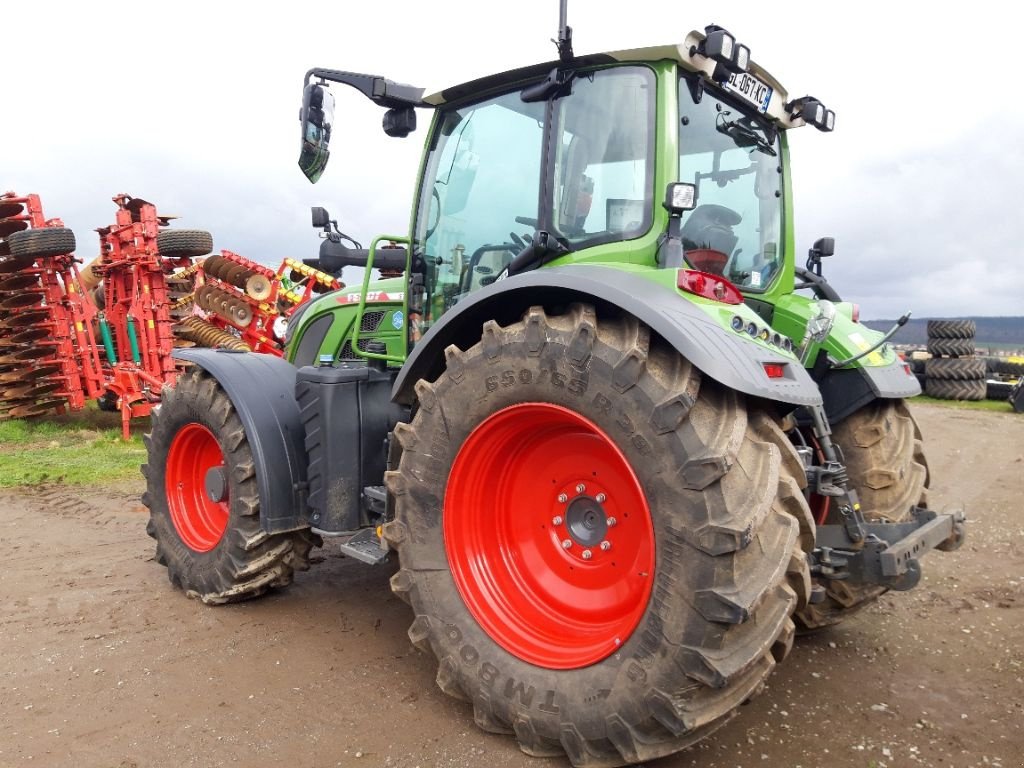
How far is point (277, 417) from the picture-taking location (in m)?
3.86

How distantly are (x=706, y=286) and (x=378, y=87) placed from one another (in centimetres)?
187

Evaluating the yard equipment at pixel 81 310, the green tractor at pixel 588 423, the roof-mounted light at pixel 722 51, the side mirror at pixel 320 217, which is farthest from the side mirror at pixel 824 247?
the yard equipment at pixel 81 310

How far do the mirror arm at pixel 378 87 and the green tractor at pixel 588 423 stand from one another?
0.5 inches

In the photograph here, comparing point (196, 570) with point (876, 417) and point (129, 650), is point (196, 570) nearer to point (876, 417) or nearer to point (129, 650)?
point (129, 650)

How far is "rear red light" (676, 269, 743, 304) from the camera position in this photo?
2.66m

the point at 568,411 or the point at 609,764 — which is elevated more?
the point at 568,411

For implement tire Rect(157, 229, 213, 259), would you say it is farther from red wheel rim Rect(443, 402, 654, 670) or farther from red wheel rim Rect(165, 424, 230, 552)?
red wheel rim Rect(443, 402, 654, 670)

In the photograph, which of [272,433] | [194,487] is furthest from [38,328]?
[272,433]

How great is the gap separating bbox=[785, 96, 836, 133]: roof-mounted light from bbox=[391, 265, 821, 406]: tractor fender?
1771mm

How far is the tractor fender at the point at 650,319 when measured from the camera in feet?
7.77

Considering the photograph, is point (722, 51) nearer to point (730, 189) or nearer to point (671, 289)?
point (730, 189)

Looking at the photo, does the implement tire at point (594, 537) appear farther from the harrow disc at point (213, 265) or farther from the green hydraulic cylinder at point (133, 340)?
the harrow disc at point (213, 265)

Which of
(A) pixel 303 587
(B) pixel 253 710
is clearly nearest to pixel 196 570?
(A) pixel 303 587

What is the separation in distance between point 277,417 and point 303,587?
1.13 metres
